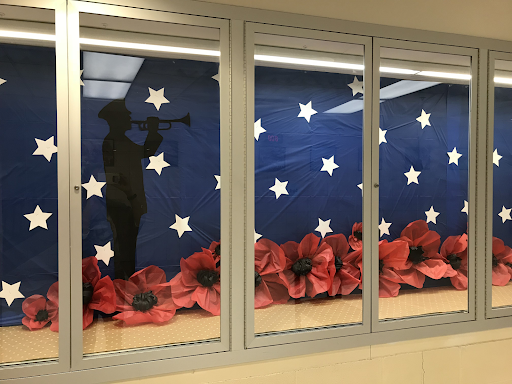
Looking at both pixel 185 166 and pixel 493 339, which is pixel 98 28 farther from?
pixel 493 339

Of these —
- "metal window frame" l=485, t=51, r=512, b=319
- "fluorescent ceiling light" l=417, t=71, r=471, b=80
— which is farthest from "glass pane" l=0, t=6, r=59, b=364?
"metal window frame" l=485, t=51, r=512, b=319

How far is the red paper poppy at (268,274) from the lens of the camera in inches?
69.0

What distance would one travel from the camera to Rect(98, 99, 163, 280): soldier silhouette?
157cm

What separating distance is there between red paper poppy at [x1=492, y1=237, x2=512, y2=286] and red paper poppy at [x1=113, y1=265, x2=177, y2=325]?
5.76 feet

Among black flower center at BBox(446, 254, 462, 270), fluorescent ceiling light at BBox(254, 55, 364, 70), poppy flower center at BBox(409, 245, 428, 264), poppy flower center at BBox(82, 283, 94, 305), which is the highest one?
fluorescent ceiling light at BBox(254, 55, 364, 70)

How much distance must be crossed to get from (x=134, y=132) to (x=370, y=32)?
1219 millimetres

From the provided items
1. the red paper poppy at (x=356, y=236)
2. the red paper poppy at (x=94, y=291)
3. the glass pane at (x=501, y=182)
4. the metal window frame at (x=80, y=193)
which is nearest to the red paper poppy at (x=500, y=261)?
the glass pane at (x=501, y=182)

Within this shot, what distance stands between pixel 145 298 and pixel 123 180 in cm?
51

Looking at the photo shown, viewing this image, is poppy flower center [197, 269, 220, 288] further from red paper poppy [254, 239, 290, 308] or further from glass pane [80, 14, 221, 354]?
red paper poppy [254, 239, 290, 308]

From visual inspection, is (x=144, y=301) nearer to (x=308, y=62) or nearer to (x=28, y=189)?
(x=28, y=189)

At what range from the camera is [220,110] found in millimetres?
1676

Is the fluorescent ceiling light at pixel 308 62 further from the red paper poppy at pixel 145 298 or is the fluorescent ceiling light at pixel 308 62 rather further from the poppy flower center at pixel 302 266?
the red paper poppy at pixel 145 298

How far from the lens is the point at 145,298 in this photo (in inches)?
64.0

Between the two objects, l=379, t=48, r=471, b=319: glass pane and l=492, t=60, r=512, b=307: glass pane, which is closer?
l=379, t=48, r=471, b=319: glass pane
